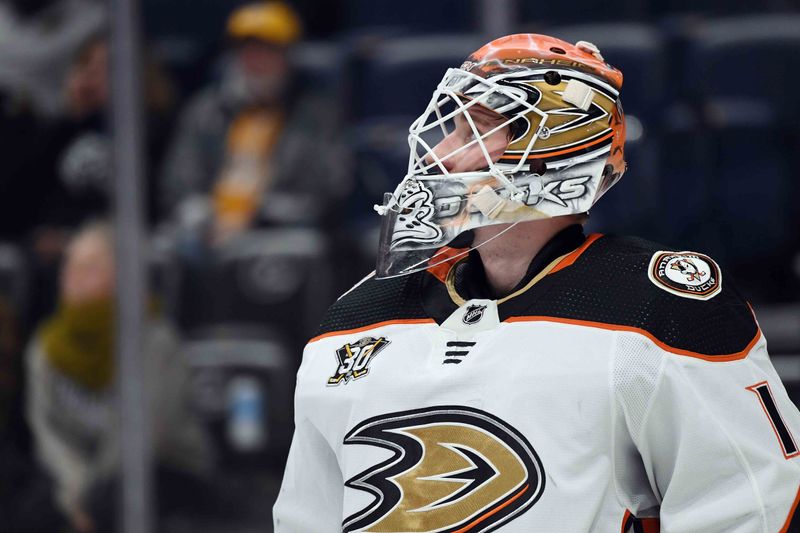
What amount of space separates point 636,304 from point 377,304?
1.51 feet

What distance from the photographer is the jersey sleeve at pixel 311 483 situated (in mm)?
2150

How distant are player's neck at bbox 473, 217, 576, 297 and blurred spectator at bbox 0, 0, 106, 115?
3.54 m

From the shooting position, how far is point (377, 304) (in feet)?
7.09

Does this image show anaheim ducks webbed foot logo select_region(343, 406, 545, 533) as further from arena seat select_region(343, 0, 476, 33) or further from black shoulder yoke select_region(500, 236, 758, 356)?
arena seat select_region(343, 0, 476, 33)

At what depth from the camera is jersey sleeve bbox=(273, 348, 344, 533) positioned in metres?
2.15

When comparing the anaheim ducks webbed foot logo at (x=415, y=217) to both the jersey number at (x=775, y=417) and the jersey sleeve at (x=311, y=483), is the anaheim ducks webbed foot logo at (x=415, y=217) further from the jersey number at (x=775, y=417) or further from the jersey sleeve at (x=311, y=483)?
the jersey number at (x=775, y=417)

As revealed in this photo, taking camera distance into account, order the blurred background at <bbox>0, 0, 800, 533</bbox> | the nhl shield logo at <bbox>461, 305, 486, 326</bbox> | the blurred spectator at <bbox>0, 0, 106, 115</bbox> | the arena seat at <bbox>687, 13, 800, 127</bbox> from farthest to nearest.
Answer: the blurred spectator at <bbox>0, 0, 106, 115</bbox>
the blurred background at <bbox>0, 0, 800, 533</bbox>
the arena seat at <bbox>687, 13, 800, 127</bbox>
the nhl shield logo at <bbox>461, 305, 486, 326</bbox>

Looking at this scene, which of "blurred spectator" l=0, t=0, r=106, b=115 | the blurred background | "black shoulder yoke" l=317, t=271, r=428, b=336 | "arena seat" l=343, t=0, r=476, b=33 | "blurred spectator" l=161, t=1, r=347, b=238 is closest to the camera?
"black shoulder yoke" l=317, t=271, r=428, b=336

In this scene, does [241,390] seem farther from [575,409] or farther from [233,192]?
[575,409]

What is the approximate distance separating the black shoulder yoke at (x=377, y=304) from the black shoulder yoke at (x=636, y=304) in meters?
0.19

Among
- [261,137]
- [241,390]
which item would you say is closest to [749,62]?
[261,137]

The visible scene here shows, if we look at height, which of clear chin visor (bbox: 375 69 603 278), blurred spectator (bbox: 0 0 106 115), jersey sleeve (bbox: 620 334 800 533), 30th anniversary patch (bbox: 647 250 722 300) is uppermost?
clear chin visor (bbox: 375 69 603 278)

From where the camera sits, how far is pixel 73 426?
5250mm

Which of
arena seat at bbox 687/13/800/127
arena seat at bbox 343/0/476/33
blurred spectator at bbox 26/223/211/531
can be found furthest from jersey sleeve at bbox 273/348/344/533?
blurred spectator at bbox 26/223/211/531
